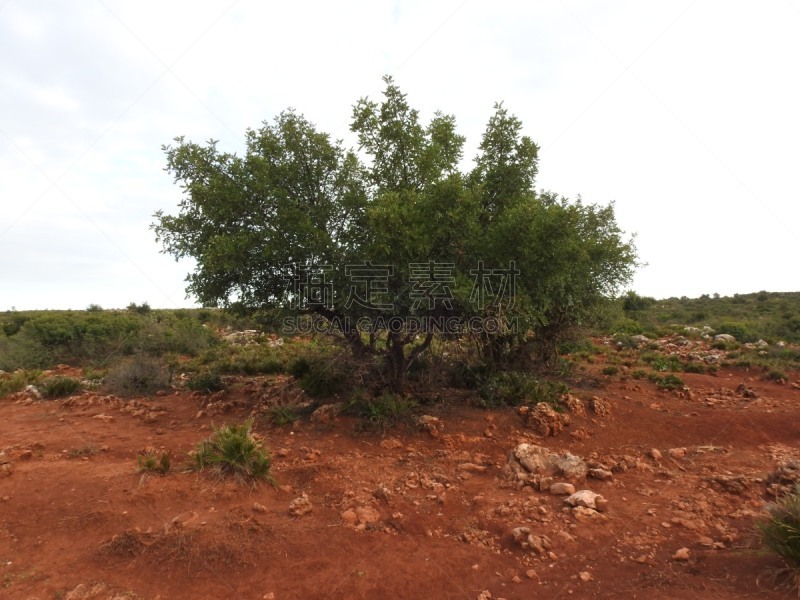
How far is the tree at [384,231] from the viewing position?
805 cm

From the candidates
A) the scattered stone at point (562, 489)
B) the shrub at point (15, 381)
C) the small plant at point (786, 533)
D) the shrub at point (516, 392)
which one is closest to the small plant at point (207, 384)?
the shrub at point (15, 381)

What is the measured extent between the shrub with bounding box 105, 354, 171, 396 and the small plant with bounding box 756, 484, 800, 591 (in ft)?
42.6

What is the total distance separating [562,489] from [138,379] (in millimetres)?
11534

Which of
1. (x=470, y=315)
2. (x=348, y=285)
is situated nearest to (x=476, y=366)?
(x=470, y=315)

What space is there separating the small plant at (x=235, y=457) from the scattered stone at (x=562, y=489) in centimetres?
372

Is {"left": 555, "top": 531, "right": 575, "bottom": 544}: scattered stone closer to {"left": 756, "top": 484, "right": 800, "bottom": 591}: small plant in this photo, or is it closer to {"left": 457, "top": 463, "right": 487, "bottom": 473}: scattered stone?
{"left": 756, "top": 484, "right": 800, "bottom": 591}: small plant

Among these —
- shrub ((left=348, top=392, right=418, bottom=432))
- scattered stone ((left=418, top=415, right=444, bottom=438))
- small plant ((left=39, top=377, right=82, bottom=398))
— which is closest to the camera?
scattered stone ((left=418, top=415, right=444, bottom=438))

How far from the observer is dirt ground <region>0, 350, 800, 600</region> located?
4.46m

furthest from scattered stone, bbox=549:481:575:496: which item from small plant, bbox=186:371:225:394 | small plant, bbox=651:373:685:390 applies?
small plant, bbox=186:371:225:394

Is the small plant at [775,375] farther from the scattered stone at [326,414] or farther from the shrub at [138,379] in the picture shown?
the shrub at [138,379]

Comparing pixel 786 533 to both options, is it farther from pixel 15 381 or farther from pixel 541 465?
pixel 15 381

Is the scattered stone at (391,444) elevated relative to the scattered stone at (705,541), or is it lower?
elevated

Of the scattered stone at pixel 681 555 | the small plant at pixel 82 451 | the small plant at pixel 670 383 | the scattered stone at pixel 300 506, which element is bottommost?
the scattered stone at pixel 681 555

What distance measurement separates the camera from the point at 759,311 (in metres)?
32.6
